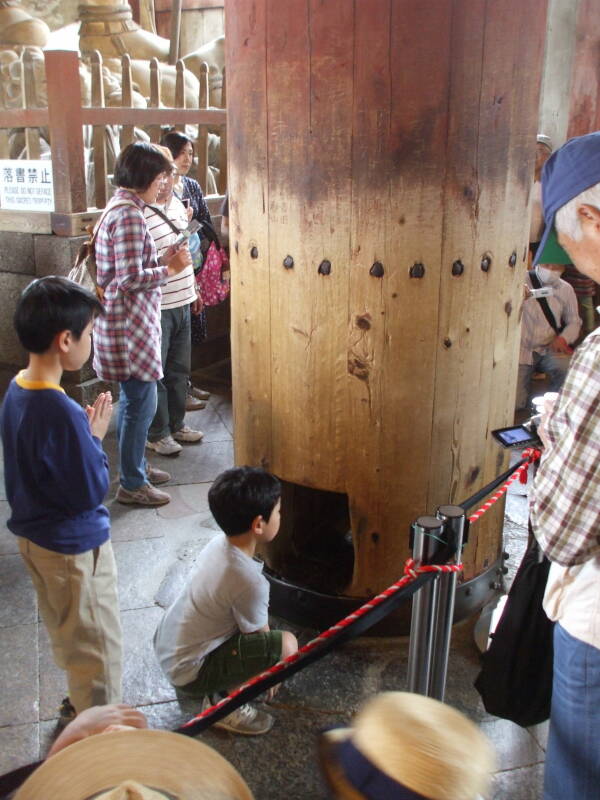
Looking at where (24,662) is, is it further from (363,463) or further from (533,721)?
(533,721)

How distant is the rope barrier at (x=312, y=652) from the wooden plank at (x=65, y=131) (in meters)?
5.00

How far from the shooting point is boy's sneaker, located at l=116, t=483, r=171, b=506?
16.7ft

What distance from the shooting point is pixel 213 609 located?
3033mm

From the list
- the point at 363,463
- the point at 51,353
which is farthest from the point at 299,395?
the point at 51,353

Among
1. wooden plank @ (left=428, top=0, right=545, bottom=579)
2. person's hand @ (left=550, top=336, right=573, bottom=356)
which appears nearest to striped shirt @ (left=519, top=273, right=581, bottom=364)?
person's hand @ (left=550, top=336, right=573, bottom=356)

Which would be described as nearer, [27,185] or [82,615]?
[82,615]

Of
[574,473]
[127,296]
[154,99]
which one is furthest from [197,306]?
[574,473]

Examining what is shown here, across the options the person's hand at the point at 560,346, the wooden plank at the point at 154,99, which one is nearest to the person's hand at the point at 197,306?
the wooden plank at the point at 154,99

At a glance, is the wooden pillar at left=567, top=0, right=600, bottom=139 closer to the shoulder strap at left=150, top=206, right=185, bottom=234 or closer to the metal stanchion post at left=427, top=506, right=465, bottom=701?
the shoulder strap at left=150, top=206, right=185, bottom=234

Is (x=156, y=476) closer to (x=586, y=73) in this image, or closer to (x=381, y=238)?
(x=381, y=238)

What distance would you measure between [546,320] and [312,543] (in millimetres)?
2564

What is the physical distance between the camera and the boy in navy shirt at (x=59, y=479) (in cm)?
265

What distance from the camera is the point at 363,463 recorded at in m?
3.47

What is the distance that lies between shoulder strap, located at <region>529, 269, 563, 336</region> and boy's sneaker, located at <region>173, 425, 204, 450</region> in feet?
9.11
